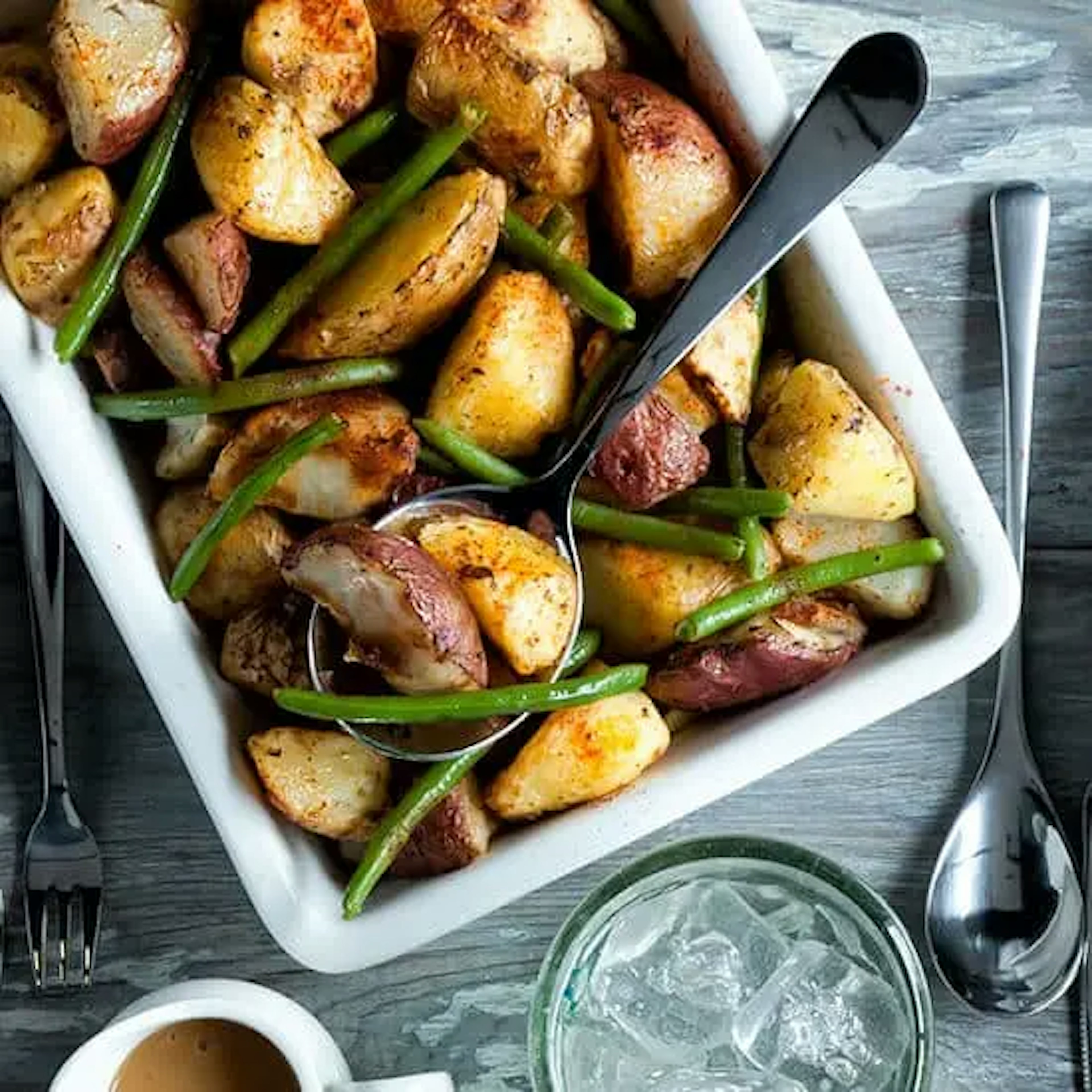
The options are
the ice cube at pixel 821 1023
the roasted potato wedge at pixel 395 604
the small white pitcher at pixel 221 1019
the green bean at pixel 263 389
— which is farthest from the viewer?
the ice cube at pixel 821 1023

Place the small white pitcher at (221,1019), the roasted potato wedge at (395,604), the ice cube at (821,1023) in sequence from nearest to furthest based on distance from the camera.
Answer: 1. the roasted potato wedge at (395,604)
2. the small white pitcher at (221,1019)
3. the ice cube at (821,1023)

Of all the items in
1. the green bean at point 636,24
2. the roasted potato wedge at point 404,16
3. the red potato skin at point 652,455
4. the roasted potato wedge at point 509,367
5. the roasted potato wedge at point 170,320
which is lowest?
the red potato skin at point 652,455

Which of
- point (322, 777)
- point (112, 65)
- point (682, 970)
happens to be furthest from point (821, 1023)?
point (112, 65)

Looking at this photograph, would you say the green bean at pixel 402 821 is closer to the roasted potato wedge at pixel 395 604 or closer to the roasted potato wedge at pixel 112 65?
the roasted potato wedge at pixel 395 604

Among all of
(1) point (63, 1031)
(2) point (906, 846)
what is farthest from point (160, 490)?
(2) point (906, 846)

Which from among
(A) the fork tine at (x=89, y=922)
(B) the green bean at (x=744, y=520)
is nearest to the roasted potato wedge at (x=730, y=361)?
(B) the green bean at (x=744, y=520)

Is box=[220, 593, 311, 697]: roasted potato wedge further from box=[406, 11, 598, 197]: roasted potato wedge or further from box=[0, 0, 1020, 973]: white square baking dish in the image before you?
box=[406, 11, 598, 197]: roasted potato wedge
